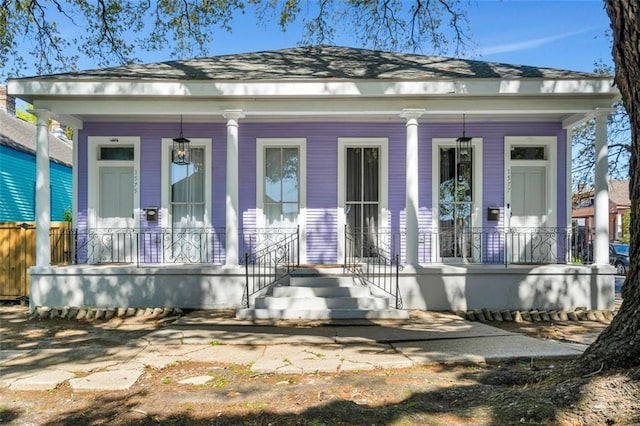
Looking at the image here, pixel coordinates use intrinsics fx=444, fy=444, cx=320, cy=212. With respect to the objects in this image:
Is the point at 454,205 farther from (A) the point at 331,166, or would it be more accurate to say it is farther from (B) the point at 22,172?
(B) the point at 22,172

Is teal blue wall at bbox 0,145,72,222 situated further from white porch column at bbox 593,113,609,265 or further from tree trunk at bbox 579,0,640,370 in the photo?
white porch column at bbox 593,113,609,265

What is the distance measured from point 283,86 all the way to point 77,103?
3.50 meters

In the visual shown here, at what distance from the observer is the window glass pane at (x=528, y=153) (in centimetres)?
886

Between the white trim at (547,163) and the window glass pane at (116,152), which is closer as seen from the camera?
the white trim at (547,163)

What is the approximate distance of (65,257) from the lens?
8.77 m

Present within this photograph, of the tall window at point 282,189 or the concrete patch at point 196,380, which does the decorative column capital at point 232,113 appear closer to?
the tall window at point 282,189

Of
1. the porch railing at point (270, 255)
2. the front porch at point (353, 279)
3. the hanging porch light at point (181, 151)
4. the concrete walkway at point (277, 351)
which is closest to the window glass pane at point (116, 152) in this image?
the hanging porch light at point (181, 151)

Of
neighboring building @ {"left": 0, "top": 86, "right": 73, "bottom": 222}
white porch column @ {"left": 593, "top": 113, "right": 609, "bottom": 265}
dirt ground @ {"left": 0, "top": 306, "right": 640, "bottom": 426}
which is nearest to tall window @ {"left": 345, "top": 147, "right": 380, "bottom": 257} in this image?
white porch column @ {"left": 593, "top": 113, "right": 609, "bottom": 265}

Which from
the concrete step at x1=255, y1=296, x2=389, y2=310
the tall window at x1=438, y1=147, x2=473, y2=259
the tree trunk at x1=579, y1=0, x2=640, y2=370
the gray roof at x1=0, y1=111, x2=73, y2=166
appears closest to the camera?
the tree trunk at x1=579, y1=0, x2=640, y2=370

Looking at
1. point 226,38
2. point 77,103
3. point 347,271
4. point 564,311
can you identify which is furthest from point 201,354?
point 226,38

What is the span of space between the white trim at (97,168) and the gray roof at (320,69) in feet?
4.38

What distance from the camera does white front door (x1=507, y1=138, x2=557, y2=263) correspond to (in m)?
8.72

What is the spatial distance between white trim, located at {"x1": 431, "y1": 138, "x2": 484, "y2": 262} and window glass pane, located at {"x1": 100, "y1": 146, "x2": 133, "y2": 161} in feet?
19.9

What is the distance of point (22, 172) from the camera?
41.1 feet
